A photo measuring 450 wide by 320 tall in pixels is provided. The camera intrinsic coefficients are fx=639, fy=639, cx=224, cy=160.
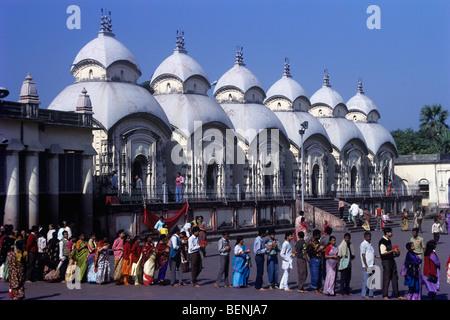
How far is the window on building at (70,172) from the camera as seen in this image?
74.4 ft

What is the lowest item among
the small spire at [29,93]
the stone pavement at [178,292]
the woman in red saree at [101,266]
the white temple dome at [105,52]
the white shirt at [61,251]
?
the stone pavement at [178,292]

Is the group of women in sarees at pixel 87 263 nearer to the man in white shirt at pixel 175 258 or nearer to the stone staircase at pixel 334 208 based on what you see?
the man in white shirt at pixel 175 258

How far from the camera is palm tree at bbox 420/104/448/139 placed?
61594mm

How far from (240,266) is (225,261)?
37cm

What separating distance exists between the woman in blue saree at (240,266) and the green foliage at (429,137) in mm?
48531

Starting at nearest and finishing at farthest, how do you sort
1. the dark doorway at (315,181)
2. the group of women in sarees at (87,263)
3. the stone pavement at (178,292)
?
the stone pavement at (178,292) → the group of women in sarees at (87,263) → the dark doorway at (315,181)

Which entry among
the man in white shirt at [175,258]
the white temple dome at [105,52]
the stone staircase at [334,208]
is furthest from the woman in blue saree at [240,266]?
the stone staircase at [334,208]

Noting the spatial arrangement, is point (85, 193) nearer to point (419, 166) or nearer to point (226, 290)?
point (226, 290)

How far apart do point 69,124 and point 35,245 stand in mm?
8146

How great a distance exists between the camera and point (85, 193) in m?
23.2

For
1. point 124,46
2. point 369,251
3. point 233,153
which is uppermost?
point 124,46

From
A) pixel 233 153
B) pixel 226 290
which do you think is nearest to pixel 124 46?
pixel 233 153

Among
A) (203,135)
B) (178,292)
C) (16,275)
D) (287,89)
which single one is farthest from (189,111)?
(16,275)

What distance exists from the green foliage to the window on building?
1715 inches
